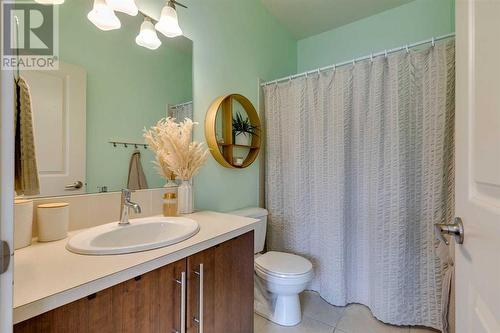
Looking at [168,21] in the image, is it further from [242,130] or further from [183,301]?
[183,301]

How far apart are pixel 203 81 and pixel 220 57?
0.29 metres

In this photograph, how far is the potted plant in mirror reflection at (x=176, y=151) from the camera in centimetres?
127

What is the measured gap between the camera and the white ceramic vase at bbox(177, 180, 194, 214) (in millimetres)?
1372

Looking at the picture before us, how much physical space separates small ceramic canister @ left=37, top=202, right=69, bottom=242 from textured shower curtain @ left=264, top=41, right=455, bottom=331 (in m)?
1.53

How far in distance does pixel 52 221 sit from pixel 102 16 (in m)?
0.93

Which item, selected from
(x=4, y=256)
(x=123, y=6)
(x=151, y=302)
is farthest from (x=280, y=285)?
(x=123, y=6)

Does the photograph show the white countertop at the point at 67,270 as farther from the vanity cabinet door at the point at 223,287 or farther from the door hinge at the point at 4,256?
the door hinge at the point at 4,256

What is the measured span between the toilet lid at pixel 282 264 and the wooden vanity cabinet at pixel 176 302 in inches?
12.7

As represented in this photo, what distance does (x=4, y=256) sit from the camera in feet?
1.13

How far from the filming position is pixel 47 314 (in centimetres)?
55

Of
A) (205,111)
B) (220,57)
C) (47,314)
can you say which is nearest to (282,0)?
(220,57)

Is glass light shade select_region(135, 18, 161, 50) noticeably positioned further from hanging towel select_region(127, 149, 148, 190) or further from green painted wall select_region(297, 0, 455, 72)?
green painted wall select_region(297, 0, 455, 72)

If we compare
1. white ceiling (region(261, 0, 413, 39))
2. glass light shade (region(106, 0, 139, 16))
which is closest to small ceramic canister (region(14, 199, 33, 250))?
glass light shade (region(106, 0, 139, 16))
